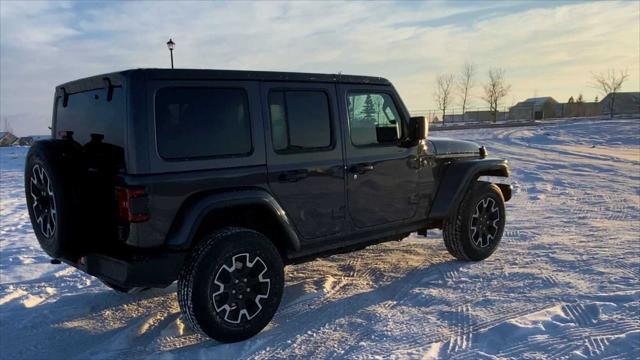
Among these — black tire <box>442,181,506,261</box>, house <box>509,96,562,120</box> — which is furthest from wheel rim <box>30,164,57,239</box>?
house <box>509,96,562,120</box>

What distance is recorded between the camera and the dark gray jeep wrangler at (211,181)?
11.4 ft

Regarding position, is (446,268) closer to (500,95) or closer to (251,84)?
(251,84)

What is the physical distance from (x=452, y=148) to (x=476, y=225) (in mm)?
871

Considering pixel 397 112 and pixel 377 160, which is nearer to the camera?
pixel 377 160

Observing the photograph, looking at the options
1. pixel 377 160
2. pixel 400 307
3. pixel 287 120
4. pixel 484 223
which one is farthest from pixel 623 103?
pixel 287 120

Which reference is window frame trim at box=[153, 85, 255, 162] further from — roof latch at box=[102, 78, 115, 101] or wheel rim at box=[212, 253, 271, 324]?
wheel rim at box=[212, 253, 271, 324]

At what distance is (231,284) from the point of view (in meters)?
3.77

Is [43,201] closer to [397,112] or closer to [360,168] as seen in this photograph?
[360,168]

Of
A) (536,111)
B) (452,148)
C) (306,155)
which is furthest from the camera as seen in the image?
(536,111)

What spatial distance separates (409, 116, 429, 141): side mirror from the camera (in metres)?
4.86

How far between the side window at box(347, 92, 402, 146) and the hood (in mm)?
541

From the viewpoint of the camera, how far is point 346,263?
5.69 meters

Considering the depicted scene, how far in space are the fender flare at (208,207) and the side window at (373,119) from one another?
108cm

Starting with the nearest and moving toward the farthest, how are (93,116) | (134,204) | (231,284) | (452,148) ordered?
(134,204) < (231,284) < (93,116) < (452,148)
